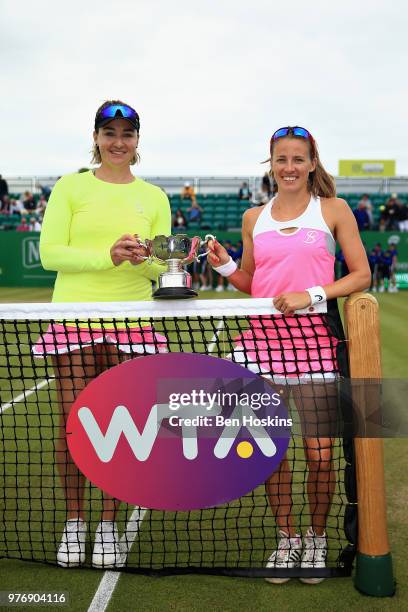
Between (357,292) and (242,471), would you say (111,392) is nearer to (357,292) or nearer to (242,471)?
(242,471)

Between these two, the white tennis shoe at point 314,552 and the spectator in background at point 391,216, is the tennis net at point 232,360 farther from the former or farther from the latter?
the spectator in background at point 391,216

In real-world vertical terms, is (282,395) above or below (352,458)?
above

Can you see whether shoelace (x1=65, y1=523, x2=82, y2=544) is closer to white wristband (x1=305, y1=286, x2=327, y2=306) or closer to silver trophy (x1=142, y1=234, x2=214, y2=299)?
silver trophy (x1=142, y1=234, x2=214, y2=299)

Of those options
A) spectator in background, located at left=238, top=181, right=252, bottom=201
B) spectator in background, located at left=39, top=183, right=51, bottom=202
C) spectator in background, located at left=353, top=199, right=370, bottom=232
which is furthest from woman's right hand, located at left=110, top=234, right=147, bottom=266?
spectator in background, located at left=238, top=181, right=252, bottom=201

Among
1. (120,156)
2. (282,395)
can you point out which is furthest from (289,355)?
(120,156)

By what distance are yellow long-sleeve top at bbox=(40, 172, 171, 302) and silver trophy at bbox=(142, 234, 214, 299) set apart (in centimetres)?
37

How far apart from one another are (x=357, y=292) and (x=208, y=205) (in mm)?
27614

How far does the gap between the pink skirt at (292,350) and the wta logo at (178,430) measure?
125 millimetres

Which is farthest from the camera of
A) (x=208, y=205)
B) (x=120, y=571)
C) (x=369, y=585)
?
(x=208, y=205)

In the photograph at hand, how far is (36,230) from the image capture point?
Result: 2341cm

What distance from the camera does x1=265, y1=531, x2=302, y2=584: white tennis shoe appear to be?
10.3 ft

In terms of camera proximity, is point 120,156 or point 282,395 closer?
point 282,395

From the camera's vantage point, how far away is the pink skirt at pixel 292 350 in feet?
9.95

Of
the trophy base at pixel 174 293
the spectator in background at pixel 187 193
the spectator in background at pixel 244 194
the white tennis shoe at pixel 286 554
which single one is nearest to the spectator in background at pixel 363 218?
the spectator in background at pixel 244 194
